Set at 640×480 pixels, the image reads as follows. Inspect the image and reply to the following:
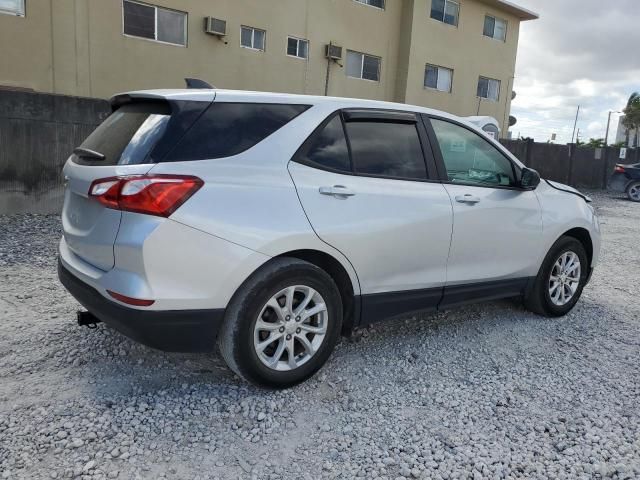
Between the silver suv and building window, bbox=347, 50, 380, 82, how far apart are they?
14.8 m

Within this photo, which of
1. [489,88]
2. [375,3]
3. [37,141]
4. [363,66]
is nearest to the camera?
[37,141]

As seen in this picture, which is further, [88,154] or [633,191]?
[633,191]

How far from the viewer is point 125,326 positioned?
2.78 meters

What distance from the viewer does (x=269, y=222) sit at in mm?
2938

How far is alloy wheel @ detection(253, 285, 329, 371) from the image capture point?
10.0 ft

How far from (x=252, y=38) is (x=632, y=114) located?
5540 cm

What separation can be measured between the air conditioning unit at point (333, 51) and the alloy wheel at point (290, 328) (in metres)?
15.1

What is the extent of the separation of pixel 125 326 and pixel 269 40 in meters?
14.2

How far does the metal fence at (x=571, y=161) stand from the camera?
1925cm

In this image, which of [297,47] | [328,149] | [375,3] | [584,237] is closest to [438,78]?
[375,3]

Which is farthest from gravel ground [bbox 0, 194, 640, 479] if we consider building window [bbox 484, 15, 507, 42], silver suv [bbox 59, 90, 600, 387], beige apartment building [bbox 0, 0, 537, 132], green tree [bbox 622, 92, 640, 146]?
green tree [bbox 622, 92, 640, 146]

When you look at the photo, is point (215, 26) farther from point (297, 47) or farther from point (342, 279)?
point (342, 279)

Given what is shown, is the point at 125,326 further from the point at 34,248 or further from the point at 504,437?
the point at 34,248

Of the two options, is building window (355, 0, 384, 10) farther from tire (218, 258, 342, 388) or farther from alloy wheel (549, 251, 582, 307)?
tire (218, 258, 342, 388)
